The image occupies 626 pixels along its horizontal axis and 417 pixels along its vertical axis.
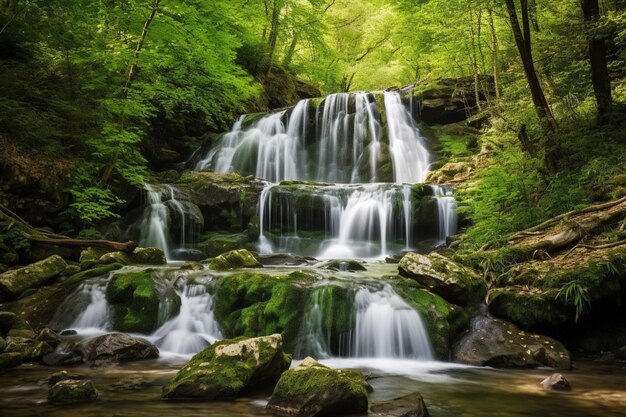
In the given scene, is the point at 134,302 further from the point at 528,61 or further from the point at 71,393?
the point at 528,61

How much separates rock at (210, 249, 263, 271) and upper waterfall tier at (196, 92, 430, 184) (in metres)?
8.57

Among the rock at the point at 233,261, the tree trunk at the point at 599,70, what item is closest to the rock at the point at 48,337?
the rock at the point at 233,261

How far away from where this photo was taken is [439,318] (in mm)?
7305

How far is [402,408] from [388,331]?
2989mm

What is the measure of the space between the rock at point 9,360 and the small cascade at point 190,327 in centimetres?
196

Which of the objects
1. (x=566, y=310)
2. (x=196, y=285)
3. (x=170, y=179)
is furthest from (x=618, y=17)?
(x=170, y=179)

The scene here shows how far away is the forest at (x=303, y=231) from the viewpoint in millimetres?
5516

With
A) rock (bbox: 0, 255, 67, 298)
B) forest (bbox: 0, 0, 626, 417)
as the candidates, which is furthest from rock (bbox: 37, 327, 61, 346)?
rock (bbox: 0, 255, 67, 298)

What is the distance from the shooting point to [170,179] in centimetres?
1611

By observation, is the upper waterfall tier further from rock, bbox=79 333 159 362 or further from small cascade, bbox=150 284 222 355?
rock, bbox=79 333 159 362

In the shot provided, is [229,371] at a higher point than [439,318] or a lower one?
lower

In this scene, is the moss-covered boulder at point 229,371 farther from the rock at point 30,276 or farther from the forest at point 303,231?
the rock at point 30,276

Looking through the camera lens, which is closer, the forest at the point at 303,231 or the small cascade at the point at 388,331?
the forest at the point at 303,231

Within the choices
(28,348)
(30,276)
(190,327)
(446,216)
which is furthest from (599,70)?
(30,276)
